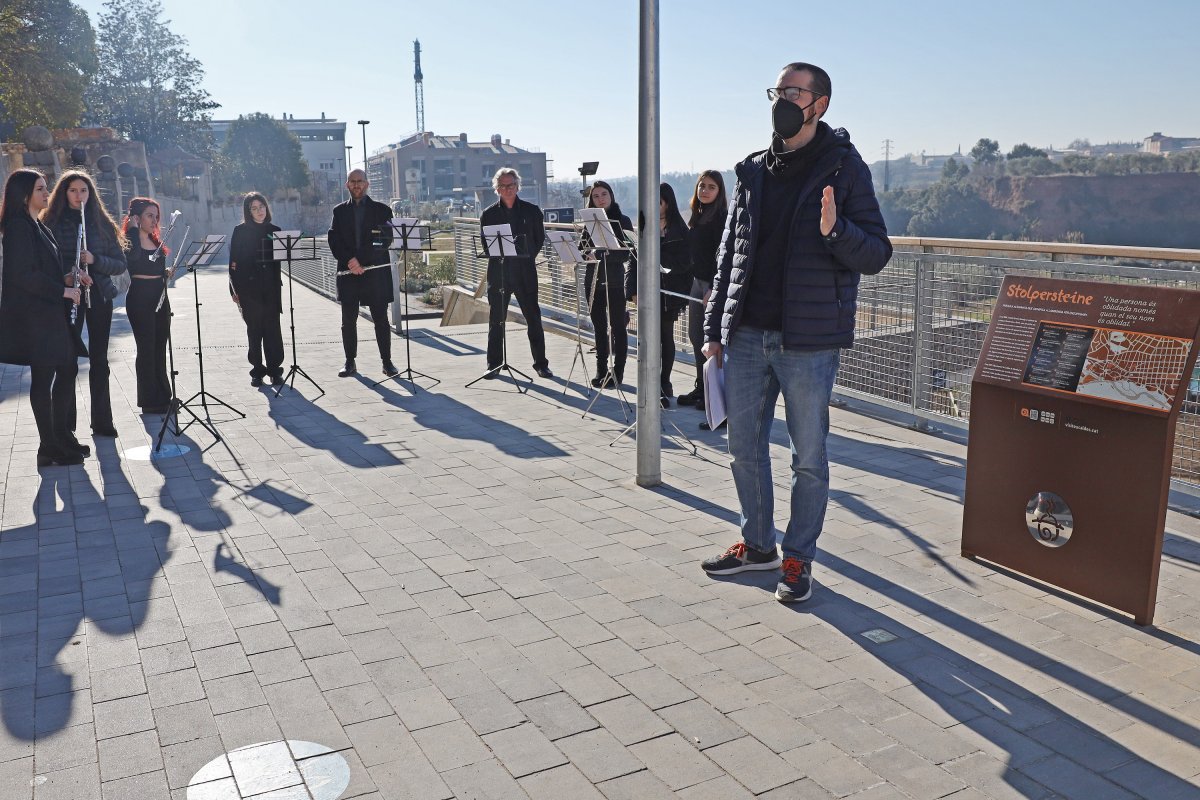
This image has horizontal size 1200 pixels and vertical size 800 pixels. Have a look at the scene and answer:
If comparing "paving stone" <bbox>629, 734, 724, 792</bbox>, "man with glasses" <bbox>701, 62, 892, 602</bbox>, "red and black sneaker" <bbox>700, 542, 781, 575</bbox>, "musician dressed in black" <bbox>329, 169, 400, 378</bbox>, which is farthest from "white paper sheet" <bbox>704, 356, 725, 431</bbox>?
"musician dressed in black" <bbox>329, 169, 400, 378</bbox>

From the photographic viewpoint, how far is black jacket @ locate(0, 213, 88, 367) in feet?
21.5

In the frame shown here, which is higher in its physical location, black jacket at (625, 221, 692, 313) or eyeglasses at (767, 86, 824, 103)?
eyeglasses at (767, 86, 824, 103)

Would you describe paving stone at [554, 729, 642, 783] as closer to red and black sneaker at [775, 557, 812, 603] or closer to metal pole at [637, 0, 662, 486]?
red and black sneaker at [775, 557, 812, 603]

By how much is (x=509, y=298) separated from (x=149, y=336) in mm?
3331

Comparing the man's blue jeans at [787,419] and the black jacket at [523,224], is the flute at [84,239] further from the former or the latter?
the man's blue jeans at [787,419]

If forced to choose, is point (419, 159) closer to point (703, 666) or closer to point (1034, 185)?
point (1034, 185)

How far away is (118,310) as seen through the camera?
62.6 feet

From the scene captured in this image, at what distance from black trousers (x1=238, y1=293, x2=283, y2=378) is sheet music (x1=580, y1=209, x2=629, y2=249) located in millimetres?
3664

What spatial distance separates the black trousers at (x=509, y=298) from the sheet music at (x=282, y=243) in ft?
6.22

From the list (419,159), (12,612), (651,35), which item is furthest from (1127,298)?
(419,159)

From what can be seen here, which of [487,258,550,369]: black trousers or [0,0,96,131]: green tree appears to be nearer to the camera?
[487,258,550,369]: black trousers

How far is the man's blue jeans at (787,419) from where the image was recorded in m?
4.27

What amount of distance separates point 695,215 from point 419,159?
136511mm

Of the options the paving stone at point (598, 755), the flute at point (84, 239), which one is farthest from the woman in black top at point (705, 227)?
the paving stone at point (598, 755)
